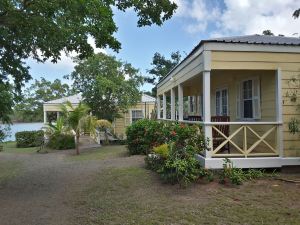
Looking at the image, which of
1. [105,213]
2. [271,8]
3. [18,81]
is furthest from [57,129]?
[105,213]

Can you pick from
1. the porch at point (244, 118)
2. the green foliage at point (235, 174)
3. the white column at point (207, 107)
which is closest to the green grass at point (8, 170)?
the porch at point (244, 118)

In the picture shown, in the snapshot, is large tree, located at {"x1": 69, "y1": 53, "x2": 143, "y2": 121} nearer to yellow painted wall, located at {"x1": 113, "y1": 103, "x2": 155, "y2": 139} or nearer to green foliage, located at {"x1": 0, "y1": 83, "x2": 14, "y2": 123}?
yellow painted wall, located at {"x1": 113, "y1": 103, "x2": 155, "y2": 139}

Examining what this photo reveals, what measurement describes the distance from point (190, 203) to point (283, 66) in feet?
15.8

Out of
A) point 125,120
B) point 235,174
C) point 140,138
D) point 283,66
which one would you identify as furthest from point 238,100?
point 125,120

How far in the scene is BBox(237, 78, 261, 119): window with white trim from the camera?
1208cm

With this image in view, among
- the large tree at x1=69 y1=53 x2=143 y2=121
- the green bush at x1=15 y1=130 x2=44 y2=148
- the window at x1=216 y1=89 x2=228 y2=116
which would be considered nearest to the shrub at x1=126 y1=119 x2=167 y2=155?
the window at x1=216 y1=89 x2=228 y2=116

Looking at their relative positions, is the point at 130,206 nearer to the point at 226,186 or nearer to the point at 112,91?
the point at 226,186

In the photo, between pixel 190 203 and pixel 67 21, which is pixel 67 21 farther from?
pixel 190 203

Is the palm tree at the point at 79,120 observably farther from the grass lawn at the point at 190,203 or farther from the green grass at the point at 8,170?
the grass lawn at the point at 190,203

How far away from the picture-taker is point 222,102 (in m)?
16.0

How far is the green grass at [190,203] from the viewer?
686 centimetres

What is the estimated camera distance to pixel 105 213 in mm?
7535

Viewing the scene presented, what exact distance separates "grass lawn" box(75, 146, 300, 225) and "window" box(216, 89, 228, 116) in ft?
21.2

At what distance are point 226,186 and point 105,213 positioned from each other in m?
3.02
